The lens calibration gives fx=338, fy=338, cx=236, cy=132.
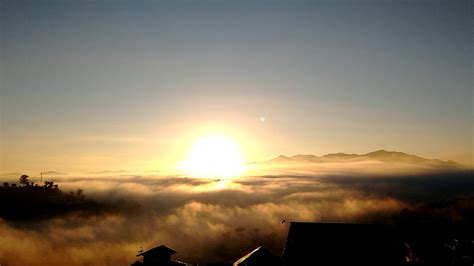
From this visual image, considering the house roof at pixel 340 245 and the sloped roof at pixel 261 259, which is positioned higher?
the house roof at pixel 340 245

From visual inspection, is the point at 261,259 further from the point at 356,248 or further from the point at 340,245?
the point at 356,248

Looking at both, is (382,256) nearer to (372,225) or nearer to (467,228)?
(372,225)

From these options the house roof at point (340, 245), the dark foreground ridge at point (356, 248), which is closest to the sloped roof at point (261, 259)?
the dark foreground ridge at point (356, 248)

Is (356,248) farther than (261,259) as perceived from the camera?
→ No

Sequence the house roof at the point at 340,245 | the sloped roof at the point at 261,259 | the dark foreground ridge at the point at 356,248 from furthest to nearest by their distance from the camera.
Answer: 1. the sloped roof at the point at 261,259
2. the house roof at the point at 340,245
3. the dark foreground ridge at the point at 356,248

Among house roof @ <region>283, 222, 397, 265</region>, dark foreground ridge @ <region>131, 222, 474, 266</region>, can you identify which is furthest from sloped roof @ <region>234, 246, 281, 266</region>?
house roof @ <region>283, 222, 397, 265</region>

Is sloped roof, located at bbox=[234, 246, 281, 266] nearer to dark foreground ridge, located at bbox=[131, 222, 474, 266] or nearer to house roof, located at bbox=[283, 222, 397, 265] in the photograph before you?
dark foreground ridge, located at bbox=[131, 222, 474, 266]

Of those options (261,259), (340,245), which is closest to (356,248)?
(340,245)

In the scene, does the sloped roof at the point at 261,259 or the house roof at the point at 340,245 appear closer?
the house roof at the point at 340,245

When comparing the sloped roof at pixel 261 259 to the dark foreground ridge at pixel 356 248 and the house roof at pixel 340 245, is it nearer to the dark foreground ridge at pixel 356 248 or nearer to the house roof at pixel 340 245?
the dark foreground ridge at pixel 356 248
